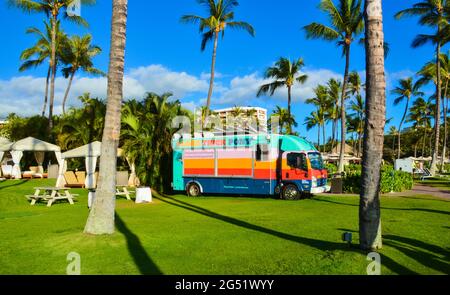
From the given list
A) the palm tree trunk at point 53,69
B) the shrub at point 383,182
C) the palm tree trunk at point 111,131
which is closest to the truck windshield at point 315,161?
the shrub at point 383,182

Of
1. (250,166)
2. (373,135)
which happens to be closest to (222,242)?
(373,135)

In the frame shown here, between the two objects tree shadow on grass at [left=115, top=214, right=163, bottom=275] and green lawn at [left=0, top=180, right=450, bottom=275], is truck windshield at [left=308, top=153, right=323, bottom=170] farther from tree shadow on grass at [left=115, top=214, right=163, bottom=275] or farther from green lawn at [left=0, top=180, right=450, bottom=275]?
tree shadow on grass at [left=115, top=214, right=163, bottom=275]

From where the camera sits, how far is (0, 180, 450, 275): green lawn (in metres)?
6.36

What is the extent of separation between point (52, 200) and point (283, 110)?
2057 inches

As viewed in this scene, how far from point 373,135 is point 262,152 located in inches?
476

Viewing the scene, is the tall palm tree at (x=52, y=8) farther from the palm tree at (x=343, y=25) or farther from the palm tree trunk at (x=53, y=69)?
the palm tree at (x=343, y=25)

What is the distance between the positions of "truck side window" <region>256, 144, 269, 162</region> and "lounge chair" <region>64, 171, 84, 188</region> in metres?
11.7

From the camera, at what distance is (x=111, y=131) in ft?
29.6

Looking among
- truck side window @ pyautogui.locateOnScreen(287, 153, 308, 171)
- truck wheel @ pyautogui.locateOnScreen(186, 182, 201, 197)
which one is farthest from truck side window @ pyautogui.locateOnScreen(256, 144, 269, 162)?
truck wheel @ pyautogui.locateOnScreen(186, 182, 201, 197)

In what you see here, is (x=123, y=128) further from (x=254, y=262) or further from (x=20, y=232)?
(x=254, y=262)

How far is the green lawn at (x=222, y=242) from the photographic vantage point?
636cm

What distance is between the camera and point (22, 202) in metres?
16.8

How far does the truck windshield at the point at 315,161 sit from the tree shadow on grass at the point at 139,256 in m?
11.0
